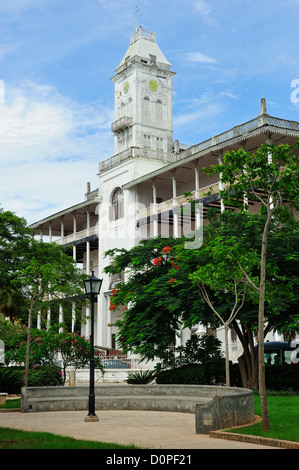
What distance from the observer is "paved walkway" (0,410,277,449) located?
32.2 ft

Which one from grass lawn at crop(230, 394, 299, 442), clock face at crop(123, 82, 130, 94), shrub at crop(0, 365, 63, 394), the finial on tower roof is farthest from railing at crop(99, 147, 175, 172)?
grass lawn at crop(230, 394, 299, 442)

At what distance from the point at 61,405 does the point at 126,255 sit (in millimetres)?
8644

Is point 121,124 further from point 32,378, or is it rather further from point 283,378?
point 283,378

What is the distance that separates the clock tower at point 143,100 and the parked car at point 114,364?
53.4 feet

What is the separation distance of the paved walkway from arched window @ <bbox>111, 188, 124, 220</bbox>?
2969cm

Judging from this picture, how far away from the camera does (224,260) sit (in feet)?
43.3

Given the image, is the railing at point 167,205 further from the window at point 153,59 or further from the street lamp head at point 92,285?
the street lamp head at point 92,285

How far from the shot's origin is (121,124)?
153 feet

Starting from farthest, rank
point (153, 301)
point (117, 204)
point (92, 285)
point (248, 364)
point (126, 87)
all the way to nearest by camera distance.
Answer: point (126, 87), point (117, 204), point (153, 301), point (248, 364), point (92, 285)

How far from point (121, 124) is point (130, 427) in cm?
3666

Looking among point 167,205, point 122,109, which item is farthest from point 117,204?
point 122,109

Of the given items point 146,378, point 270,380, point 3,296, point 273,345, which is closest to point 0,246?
point 3,296

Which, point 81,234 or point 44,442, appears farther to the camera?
point 81,234

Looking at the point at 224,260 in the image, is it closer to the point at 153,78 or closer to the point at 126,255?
the point at 126,255
